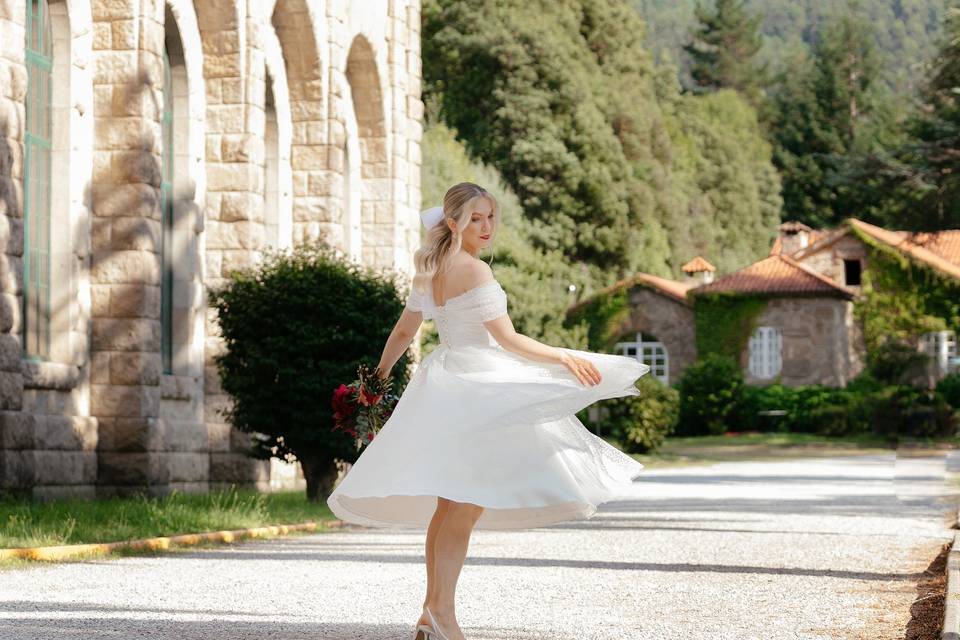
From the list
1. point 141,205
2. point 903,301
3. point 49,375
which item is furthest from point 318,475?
point 903,301

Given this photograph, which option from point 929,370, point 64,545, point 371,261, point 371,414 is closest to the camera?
point 371,414

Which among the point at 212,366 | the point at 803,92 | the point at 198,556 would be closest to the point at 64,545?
the point at 198,556

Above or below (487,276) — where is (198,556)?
below

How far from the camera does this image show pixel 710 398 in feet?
158

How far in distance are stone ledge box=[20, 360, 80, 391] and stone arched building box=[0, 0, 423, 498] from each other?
0.02m

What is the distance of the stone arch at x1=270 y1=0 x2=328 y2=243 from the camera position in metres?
22.1

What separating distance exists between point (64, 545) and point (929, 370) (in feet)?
135

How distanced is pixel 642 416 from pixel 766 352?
59.0 feet

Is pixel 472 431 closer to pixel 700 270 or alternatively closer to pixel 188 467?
pixel 188 467

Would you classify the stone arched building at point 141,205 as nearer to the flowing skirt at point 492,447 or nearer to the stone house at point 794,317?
the flowing skirt at point 492,447

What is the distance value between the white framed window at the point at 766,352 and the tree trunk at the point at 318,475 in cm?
3615

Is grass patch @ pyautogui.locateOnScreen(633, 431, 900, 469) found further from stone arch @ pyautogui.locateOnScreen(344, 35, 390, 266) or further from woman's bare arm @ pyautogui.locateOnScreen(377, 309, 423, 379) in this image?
woman's bare arm @ pyautogui.locateOnScreen(377, 309, 423, 379)

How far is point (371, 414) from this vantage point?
7.06 m

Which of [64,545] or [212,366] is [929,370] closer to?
[212,366]
